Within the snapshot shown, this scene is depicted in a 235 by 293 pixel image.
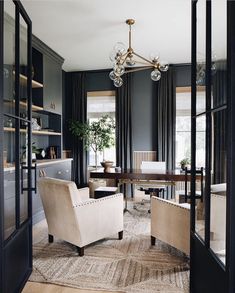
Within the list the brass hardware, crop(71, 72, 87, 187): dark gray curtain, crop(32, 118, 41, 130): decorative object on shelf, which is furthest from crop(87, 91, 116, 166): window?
the brass hardware

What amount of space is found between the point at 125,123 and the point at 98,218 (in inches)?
126

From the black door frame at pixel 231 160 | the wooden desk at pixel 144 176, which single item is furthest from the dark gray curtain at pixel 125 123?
the black door frame at pixel 231 160

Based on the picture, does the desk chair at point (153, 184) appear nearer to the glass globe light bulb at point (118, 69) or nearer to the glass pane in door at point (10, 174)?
the glass globe light bulb at point (118, 69)

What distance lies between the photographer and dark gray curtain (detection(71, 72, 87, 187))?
19.0 ft

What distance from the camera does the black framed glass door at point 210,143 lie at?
1.27 metres

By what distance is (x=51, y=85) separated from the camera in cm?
457

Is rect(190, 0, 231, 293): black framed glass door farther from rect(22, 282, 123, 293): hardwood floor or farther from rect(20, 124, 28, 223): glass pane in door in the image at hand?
rect(20, 124, 28, 223): glass pane in door

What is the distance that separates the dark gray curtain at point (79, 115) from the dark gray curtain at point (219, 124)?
4.54 meters

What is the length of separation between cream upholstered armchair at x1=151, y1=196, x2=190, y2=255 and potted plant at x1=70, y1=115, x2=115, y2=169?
9.33 ft

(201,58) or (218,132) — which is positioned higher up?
(201,58)

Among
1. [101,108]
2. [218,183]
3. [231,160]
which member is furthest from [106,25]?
[231,160]

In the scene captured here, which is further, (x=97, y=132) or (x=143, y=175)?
(x=97, y=132)

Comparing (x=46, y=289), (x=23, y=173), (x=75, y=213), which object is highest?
(x=23, y=173)

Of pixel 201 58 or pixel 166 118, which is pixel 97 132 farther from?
pixel 201 58
